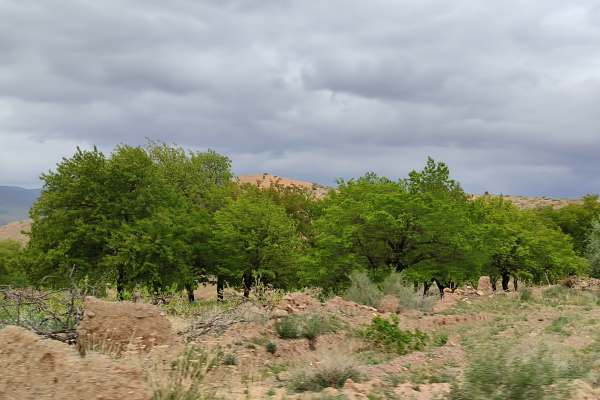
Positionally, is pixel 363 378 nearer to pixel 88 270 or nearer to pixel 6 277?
pixel 88 270

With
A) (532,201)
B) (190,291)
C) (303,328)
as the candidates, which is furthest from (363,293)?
(532,201)

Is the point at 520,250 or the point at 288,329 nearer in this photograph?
the point at 288,329

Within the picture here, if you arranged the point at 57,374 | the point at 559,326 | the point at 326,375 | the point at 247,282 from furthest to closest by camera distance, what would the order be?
the point at 247,282 < the point at 559,326 < the point at 326,375 < the point at 57,374

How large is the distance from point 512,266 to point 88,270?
24017 mm

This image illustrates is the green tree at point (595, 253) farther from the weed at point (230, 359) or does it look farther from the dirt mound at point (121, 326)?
the dirt mound at point (121, 326)

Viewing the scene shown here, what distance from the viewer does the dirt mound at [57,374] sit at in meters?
5.81

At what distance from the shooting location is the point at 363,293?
69.0 feet

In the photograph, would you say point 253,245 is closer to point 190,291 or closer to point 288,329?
point 190,291

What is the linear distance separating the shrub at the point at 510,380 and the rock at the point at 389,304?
12.3 metres

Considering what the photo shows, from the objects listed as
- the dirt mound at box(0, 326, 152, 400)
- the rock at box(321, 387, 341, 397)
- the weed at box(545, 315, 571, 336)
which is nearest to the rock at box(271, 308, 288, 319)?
the weed at box(545, 315, 571, 336)

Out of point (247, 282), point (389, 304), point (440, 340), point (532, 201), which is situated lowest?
point (247, 282)

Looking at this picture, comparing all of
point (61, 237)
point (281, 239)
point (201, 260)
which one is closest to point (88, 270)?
point (61, 237)

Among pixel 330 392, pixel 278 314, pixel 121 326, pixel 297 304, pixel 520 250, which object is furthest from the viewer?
pixel 520 250

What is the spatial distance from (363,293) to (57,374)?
15.8 metres
